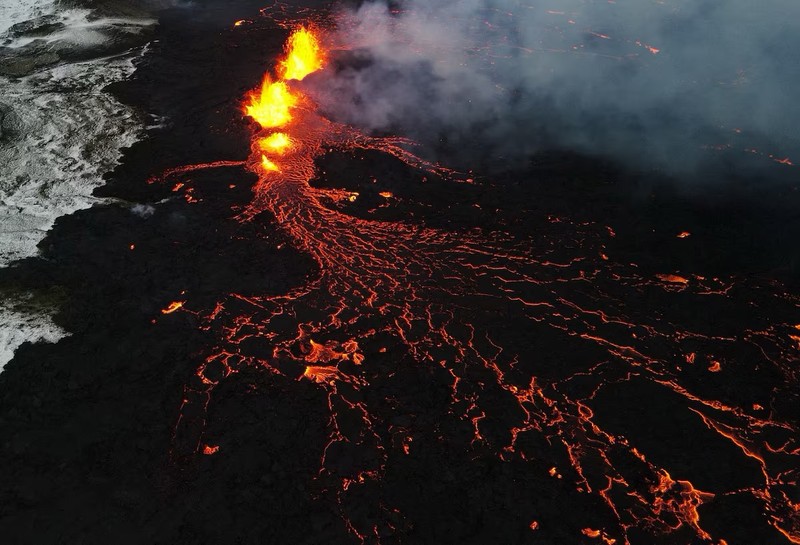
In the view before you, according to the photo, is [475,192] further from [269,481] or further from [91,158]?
[91,158]

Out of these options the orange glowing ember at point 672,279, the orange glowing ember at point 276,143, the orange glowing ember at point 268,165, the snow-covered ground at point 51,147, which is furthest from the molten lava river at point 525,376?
the snow-covered ground at point 51,147

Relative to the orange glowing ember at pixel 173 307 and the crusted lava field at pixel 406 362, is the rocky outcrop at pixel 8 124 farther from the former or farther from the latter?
the orange glowing ember at pixel 173 307

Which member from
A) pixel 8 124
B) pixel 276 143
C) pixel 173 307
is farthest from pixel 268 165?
pixel 8 124

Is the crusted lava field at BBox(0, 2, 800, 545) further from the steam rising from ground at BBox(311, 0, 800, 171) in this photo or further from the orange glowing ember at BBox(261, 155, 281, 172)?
the steam rising from ground at BBox(311, 0, 800, 171)

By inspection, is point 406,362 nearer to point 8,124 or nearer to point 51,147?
point 51,147

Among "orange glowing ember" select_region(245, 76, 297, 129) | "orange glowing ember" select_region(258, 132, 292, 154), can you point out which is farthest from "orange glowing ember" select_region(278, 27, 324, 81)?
"orange glowing ember" select_region(258, 132, 292, 154)

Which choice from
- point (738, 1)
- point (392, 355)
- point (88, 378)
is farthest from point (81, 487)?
point (738, 1)
